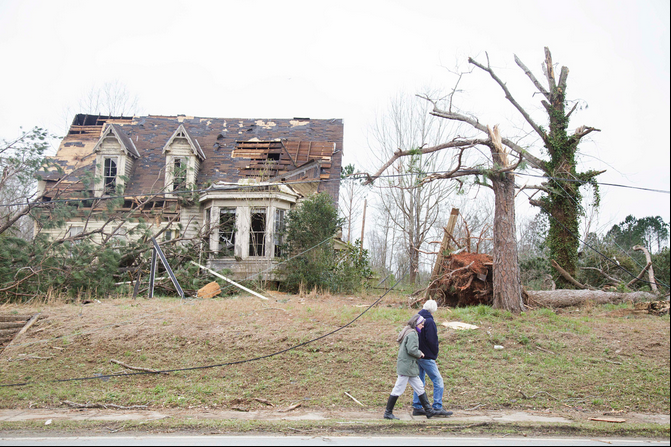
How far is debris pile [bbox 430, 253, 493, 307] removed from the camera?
12.0m

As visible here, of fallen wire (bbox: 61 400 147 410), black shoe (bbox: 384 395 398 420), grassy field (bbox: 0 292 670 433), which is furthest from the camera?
grassy field (bbox: 0 292 670 433)

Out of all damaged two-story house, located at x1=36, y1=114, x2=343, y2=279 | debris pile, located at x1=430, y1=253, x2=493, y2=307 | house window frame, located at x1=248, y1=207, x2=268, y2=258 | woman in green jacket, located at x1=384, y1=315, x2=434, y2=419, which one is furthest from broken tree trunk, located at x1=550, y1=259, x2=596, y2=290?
house window frame, located at x1=248, y1=207, x2=268, y2=258

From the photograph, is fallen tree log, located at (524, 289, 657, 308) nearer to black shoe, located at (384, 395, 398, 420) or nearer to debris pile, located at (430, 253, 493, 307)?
debris pile, located at (430, 253, 493, 307)

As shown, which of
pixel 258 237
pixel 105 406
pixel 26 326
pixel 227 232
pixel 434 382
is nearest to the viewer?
pixel 434 382

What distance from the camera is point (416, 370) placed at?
6.46 m

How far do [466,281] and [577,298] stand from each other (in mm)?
3113

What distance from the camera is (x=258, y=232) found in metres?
16.5

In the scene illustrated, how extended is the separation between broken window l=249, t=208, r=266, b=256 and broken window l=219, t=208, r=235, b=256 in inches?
27.9

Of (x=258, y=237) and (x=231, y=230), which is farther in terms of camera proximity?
(x=258, y=237)

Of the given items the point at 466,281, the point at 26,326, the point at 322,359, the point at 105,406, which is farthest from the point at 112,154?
the point at 466,281

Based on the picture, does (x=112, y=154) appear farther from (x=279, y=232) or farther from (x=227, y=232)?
(x=279, y=232)

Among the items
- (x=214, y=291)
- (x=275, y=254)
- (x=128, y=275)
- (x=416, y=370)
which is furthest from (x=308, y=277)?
(x=416, y=370)

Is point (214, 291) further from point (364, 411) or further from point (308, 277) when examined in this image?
point (364, 411)

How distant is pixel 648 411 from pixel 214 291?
11.5 m
